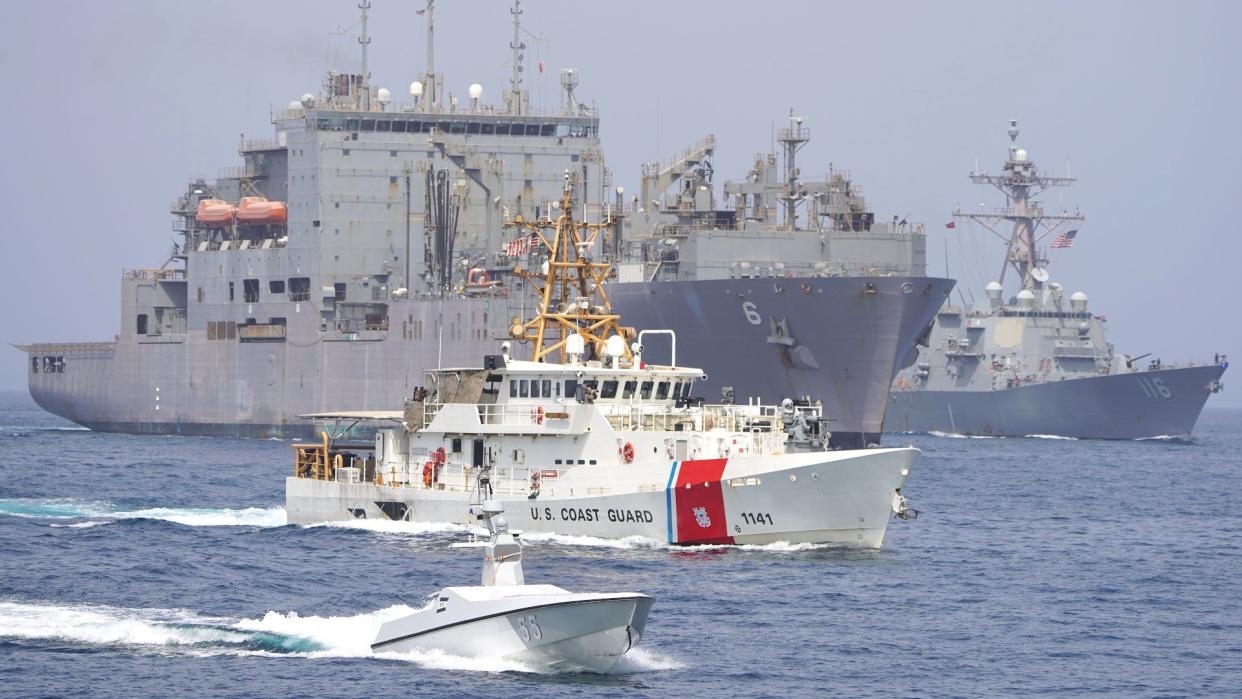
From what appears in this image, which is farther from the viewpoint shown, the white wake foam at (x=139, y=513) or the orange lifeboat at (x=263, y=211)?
the orange lifeboat at (x=263, y=211)

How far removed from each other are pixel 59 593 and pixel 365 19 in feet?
187

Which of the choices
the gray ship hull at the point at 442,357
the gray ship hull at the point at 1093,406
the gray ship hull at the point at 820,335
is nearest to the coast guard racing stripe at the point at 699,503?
the gray ship hull at the point at 442,357

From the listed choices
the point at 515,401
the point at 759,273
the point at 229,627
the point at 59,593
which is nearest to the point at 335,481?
the point at 515,401

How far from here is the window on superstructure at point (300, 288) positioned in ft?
264

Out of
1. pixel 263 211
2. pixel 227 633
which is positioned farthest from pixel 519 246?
pixel 227 633

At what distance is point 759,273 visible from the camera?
2638 inches

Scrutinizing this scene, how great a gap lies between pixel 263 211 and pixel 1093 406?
39446 mm

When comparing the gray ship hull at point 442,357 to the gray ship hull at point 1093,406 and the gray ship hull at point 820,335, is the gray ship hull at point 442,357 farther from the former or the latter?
the gray ship hull at point 1093,406

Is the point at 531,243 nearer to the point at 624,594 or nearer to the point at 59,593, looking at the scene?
the point at 59,593

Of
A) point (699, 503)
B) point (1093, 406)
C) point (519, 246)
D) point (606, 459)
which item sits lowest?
point (699, 503)

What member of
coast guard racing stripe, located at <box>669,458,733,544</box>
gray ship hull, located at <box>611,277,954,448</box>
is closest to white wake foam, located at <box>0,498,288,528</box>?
coast guard racing stripe, located at <box>669,458,733,544</box>

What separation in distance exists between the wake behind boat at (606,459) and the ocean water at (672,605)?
53cm

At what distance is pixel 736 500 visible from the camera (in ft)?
107

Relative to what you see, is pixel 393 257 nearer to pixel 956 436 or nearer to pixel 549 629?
pixel 956 436
